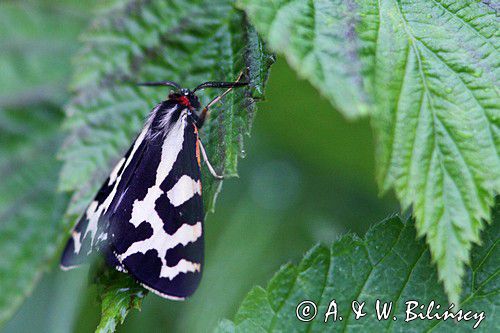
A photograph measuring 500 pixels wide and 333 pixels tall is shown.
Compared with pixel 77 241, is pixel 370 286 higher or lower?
higher

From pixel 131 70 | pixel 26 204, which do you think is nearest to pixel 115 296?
pixel 131 70

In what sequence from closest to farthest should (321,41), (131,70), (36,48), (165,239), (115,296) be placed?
1. (321,41)
2. (115,296)
3. (165,239)
4. (131,70)
5. (36,48)

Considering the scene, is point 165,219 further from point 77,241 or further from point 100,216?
point 77,241

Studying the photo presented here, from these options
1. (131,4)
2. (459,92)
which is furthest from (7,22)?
(459,92)

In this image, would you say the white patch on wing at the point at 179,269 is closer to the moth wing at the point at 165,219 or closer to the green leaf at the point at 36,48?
the moth wing at the point at 165,219

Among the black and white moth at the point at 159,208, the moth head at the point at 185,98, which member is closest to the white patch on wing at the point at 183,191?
the black and white moth at the point at 159,208

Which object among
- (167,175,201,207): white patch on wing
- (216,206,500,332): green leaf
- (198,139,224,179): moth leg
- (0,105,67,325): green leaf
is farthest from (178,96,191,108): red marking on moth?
(0,105,67,325): green leaf

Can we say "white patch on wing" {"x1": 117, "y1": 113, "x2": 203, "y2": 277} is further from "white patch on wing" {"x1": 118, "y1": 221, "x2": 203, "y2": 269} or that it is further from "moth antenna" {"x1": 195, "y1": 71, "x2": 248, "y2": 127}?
"moth antenna" {"x1": 195, "y1": 71, "x2": 248, "y2": 127}

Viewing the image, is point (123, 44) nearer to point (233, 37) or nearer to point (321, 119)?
point (233, 37)
